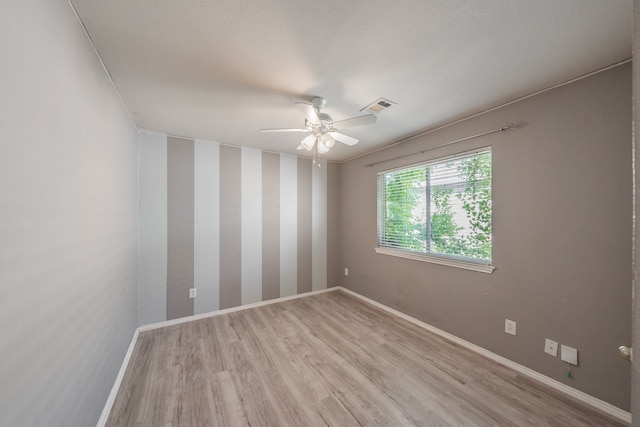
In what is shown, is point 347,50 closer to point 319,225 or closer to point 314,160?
point 314,160

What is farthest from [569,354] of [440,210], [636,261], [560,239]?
[636,261]

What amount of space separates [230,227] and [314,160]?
1820 mm

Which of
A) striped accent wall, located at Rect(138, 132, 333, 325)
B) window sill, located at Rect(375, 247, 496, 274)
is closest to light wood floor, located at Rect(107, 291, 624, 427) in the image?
striped accent wall, located at Rect(138, 132, 333, 325)

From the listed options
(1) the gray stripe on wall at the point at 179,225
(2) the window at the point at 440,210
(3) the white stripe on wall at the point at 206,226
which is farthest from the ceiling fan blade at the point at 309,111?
(1) the gray stripe on wall at the point at 179,225

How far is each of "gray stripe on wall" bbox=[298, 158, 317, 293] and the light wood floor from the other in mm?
1163

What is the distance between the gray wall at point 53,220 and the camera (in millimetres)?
716

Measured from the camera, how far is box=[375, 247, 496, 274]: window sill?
219 centimetres

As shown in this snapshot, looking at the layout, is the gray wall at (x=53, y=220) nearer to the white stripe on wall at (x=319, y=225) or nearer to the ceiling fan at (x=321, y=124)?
the ceiling fan at (x=321, y=124)

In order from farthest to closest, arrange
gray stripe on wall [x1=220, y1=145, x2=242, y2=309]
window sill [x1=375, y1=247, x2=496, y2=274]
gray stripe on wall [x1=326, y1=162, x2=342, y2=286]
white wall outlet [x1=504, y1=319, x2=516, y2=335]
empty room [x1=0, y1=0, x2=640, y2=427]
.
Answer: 1. gray stripe on wall [x1=326, y1=162, x2=342, y2=286]
2. gray stripe on wall [x1=220, y1=145, x2=242, y2=309]
3. window sill [x1=375, y1=247, x2=496, y2=274]
4. white wall outlet [x1=504, y1=319, x2=516, y2=335]
5. empty room [x1=0, y1=0, x2=640, y2=427]

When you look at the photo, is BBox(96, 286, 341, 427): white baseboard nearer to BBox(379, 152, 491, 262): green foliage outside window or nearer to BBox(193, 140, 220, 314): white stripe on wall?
BBox(193, 140, 220, 314): white stripe on wall

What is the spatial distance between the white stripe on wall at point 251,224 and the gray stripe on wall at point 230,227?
0.19 ft

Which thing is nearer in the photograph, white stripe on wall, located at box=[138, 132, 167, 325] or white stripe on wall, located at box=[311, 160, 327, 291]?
white stripe on wall, located at box=[138, 132, 167, 325]

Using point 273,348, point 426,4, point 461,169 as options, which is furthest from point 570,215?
point 273,348

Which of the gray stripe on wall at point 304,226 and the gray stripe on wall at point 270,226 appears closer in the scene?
the gray stripe on wall at point 270,226
